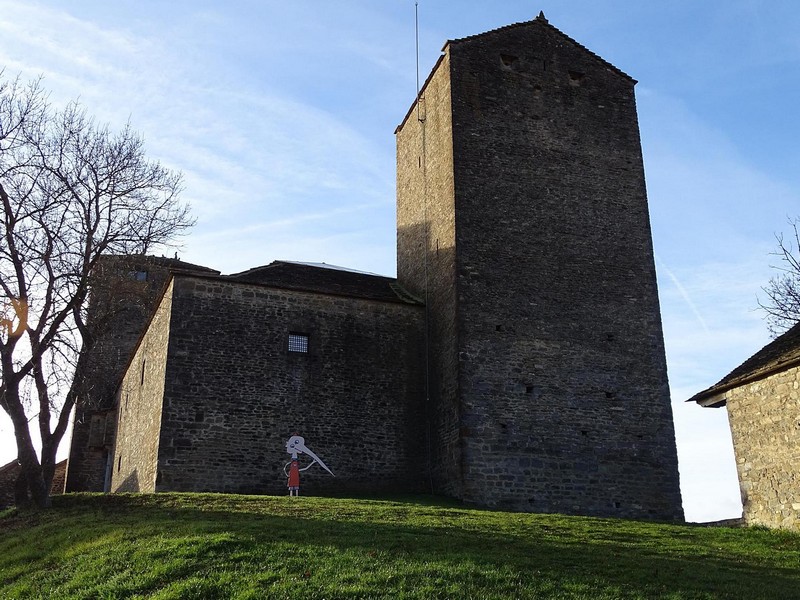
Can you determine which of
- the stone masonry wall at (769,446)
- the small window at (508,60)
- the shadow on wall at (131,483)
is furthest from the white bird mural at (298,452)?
the small window at (508,60)

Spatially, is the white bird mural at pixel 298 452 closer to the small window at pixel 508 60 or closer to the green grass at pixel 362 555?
the green grass at pixel 362 555

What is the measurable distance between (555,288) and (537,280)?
0.55 m

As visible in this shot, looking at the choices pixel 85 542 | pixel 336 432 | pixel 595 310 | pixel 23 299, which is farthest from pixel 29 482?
pixel 595 310

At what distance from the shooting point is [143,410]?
2172cm

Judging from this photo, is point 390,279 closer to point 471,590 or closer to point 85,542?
point 85,542

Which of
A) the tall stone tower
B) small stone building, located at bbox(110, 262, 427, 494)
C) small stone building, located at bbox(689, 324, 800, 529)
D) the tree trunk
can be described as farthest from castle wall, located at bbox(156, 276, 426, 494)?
small stone building, located at bbox(689, 324, 800, 529)

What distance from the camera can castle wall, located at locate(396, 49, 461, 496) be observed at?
19.7 metres

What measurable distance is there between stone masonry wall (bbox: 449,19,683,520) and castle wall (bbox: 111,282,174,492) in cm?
730

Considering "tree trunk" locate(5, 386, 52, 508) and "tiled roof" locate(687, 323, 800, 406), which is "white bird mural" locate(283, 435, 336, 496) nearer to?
"tree trunk" locate(5, 386, 52, 508)

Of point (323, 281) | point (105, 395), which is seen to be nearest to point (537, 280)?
point (323, 281)

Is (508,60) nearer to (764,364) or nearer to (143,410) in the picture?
(764,364)

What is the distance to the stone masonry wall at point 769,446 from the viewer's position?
567 inches

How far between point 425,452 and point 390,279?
21.9 feet

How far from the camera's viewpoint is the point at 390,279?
25.3m
